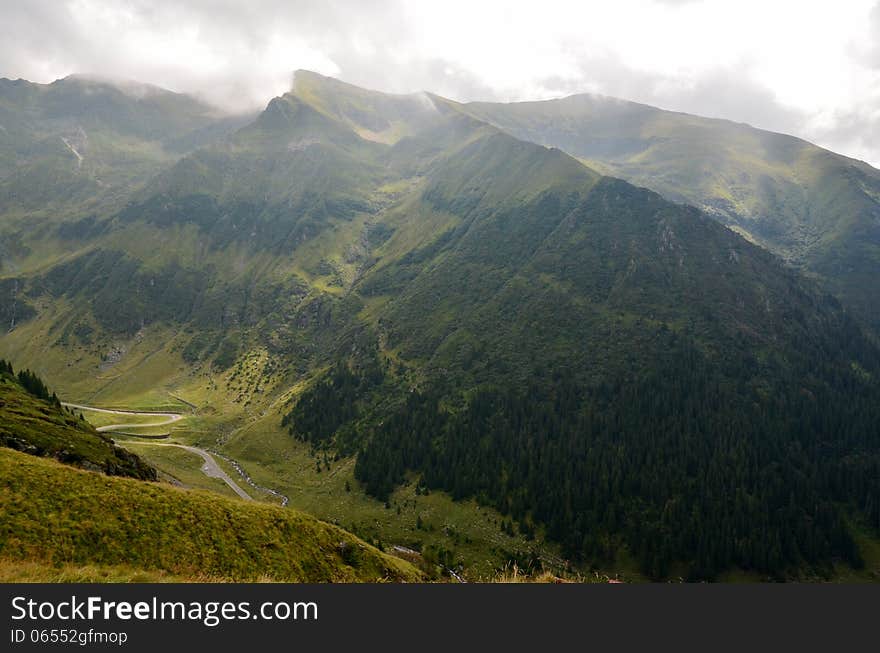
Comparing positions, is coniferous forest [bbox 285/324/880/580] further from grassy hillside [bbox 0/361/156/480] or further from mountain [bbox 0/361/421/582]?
mountain [bbox 0/361/421/582]

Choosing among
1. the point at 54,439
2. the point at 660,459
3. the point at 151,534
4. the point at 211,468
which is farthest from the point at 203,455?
the point at 660,459

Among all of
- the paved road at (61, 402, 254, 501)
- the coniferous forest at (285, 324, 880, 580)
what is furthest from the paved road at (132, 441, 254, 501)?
the coniferous forest at (285, 324, 880, 580)

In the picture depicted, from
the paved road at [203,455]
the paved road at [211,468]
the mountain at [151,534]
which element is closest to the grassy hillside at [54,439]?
the mountain at [151,534]

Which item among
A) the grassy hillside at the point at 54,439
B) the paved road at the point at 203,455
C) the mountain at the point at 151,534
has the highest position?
the mountain at the point at 151,534

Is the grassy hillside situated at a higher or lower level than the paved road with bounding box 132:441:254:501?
higher

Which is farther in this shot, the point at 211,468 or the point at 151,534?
the point at 211,468

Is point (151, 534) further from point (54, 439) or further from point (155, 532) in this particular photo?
point (54, 439)

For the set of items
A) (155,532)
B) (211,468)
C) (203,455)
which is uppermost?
(155,532)

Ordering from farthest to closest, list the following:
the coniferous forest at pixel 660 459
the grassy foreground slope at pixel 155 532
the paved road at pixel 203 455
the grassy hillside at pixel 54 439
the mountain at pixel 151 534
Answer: the paved road at pixel 203 455
the coniferous forest at pixel 660 459
the grassy hillside at pixel 54 439
the grassy foreground slope at pixel 155 532
the mountain at pixel 151 534

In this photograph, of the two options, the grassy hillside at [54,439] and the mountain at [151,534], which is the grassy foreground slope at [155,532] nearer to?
the mountain at [151,534]

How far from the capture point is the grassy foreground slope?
29703mm

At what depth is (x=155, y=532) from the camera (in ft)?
112

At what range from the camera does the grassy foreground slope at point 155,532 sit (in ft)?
97.5

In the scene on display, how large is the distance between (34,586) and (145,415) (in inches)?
8464
